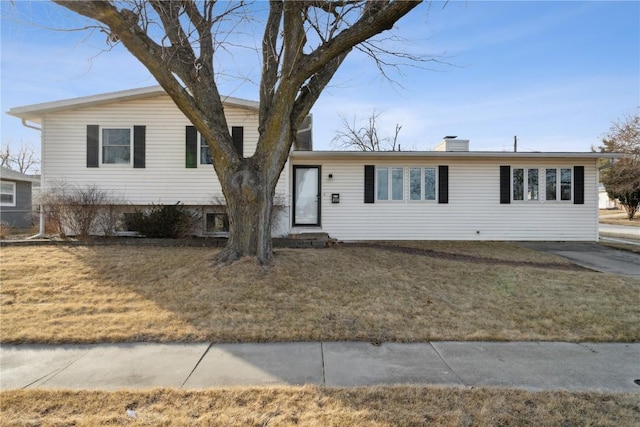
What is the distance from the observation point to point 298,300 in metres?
5.47

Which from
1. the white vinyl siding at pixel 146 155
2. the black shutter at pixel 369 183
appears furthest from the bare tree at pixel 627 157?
the white vinyl siding at pixel 146 155

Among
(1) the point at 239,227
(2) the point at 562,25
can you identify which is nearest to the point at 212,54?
(1) the point at 239,227

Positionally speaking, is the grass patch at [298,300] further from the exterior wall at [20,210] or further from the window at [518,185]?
the exterior wall at [20,210]

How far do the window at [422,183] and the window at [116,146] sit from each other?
30.6 ft

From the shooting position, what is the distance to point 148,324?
4625 mm

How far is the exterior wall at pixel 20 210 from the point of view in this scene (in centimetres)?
1845

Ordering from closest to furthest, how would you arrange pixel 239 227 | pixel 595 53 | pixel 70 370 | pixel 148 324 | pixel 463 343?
pixel 70 370, pixel 463 343, pixel 148 324, pixel 239 227, pixel 595 53

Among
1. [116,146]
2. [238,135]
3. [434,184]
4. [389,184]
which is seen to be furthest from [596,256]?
[116,146]

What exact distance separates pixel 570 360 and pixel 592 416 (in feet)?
4.10

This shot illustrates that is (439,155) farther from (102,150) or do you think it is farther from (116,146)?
(102,150)

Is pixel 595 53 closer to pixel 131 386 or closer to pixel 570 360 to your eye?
pixel 570 360

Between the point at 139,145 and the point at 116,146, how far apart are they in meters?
0.80

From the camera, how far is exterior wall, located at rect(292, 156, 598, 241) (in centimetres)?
1238

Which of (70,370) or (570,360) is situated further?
(570,360)
